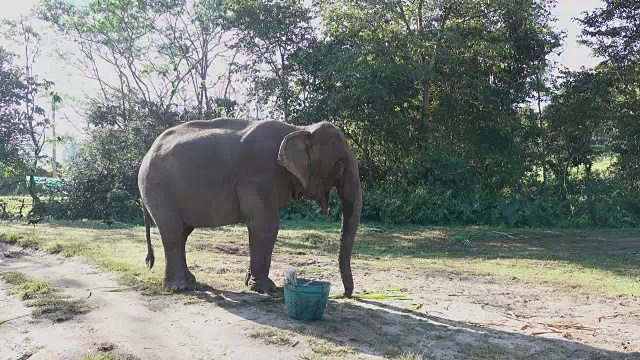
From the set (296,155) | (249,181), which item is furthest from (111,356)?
(296,155)

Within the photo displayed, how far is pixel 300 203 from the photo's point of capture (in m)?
20.2

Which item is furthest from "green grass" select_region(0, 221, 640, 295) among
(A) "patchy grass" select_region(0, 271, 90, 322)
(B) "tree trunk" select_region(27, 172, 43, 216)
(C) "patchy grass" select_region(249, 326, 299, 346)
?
(B) "tree trunk" select_region(27, 172, 43, 216)

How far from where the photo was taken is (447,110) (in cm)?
2114

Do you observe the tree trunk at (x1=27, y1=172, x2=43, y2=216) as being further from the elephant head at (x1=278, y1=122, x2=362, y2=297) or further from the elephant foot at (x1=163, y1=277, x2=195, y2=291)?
the elephant head at (x1=278, y1=122, x2=362, y2=297)

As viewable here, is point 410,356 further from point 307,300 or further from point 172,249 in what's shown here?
point 172,249

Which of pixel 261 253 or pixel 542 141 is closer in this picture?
pixel 261 253

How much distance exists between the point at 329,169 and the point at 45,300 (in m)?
3.76

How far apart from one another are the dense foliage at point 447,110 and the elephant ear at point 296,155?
1229cm

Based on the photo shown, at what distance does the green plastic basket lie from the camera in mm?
5508

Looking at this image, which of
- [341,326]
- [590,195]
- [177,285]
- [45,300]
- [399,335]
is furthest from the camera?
[590,195]

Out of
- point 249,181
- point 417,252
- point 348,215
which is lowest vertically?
point 417,252

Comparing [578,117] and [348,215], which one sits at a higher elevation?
[578,117]

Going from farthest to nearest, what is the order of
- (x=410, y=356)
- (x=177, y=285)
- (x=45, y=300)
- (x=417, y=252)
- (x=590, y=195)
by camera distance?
A: (x=590, y=195)
(x=417, y=252)
(x=177, y=285)
(x=45, y=300)
(x=410, y=356)

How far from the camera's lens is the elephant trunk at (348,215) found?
263 inches
